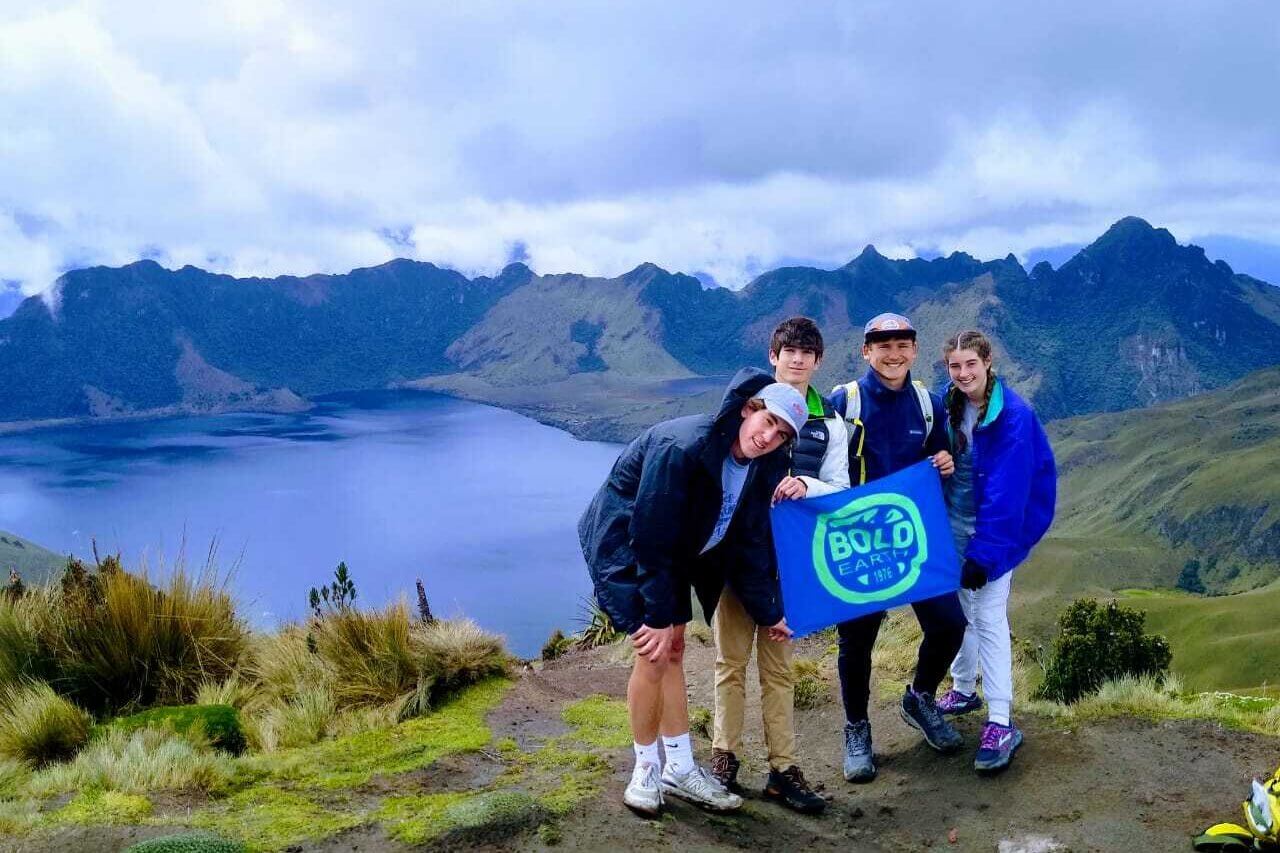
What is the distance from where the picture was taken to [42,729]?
544cm

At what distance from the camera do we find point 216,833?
4.07 metres

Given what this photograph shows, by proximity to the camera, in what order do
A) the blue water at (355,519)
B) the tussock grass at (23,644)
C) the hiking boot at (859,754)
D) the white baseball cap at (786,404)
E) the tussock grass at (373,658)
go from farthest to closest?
the blue water at (355,519), the tussock grass at (373,658), the tussock grass at (23,644), the hiking boot at (859,754), the white baseball cap at (786,404)

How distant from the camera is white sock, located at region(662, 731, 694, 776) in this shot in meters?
4.63

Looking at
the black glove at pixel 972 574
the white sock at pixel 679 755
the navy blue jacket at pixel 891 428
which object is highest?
the navy blue jacket at pixel 891 428

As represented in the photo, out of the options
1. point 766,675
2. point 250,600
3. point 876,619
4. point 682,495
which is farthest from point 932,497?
point 250,600

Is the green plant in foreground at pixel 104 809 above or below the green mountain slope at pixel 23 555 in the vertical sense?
above

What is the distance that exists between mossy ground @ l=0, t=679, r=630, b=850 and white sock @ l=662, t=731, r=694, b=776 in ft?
1.53

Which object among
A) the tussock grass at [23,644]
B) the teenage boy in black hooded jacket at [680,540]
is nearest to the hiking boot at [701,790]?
the teenage boy in black hooded jacket at [680,540]

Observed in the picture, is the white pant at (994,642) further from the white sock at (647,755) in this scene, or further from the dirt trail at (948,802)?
the white sock at (647,755)

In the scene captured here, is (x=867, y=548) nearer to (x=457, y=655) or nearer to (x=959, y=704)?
(x=959, y=704)

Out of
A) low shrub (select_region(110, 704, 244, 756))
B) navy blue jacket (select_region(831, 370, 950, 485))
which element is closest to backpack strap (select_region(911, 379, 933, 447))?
navy blue jacket (select_region(831, 370, 950, 485))

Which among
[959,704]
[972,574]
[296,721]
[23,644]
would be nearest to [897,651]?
[959,704]

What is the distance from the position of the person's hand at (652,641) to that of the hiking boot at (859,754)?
1.82 m

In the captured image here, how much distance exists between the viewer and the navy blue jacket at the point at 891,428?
498 cm
